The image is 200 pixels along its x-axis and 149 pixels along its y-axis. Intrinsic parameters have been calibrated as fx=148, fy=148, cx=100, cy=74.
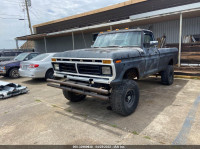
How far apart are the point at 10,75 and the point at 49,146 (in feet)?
27.3

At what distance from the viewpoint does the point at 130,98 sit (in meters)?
3.78

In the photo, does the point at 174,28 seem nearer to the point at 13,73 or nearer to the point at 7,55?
the point at 13,73

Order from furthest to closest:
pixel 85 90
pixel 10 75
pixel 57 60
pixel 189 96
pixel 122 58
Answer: pixel 10 75 < pixel 189 96 < pixel 57 60 < pixel 85 90 < pixel 122 58

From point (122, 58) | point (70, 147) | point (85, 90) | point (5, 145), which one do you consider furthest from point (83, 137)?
point (122, 58)

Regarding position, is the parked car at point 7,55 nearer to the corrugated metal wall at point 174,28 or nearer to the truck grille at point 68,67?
the truck grille at point 68,67

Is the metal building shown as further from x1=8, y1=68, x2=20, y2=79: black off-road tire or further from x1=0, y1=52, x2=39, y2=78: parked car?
x1=8, y1=68, x2=20, y2=79: black off-road tire

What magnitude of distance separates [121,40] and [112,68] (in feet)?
5.74

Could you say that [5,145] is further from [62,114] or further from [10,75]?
[10,75]

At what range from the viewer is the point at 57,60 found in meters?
4.29

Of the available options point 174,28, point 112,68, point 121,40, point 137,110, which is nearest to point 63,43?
point 174,28

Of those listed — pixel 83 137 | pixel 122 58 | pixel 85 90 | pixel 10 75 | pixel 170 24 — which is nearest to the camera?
pixel 83 137

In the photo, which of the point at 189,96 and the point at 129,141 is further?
the point at 189,96

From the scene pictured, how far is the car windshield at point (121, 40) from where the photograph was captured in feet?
14.4

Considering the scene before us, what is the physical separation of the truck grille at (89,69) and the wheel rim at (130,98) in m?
0.94
